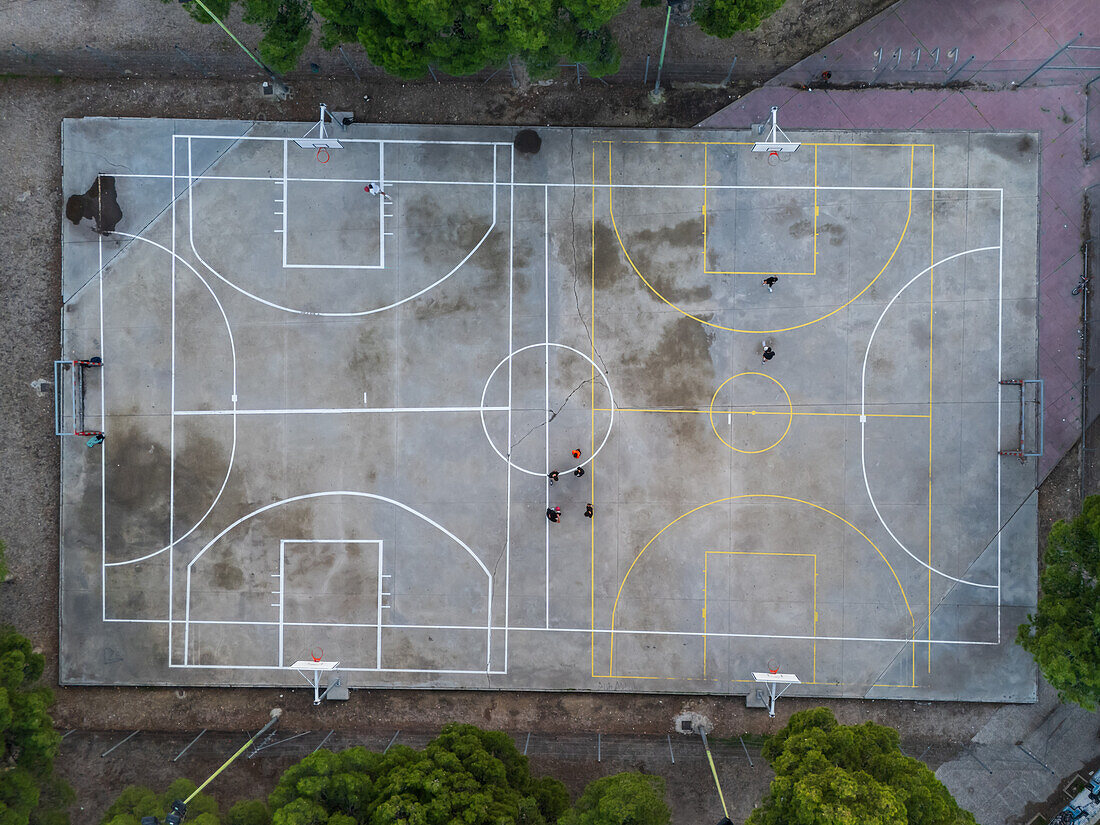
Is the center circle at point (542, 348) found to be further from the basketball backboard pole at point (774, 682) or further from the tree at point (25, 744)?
the tree at point (25, 744)

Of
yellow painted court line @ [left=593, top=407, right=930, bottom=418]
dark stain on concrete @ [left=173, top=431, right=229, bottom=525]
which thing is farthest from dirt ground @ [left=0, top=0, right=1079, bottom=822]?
yellow painted court line @ [left=593, top=407, right=930, bottom=418]

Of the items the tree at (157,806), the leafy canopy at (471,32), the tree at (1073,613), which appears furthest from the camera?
the tree at (157,806)

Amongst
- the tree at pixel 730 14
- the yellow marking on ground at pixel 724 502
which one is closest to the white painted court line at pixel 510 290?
the yellow marking on ground at pixel 724 502

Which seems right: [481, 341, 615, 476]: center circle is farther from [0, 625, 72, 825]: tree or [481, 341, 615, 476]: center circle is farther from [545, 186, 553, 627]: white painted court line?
[0, 625, 72, 825]: tree

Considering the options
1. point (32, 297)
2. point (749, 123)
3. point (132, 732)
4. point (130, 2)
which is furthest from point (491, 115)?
point (132, 732)

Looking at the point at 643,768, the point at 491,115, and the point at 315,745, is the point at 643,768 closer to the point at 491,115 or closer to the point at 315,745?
the point at 315,745

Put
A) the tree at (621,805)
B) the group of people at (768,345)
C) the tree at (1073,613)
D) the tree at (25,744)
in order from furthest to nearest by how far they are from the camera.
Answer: the group of people at (768,345) < the tree at (1073,613) < the tree at (25,744) < the tree at (621,805)

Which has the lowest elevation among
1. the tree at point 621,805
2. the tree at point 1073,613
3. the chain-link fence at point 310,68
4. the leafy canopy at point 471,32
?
the tree at point 621,805
